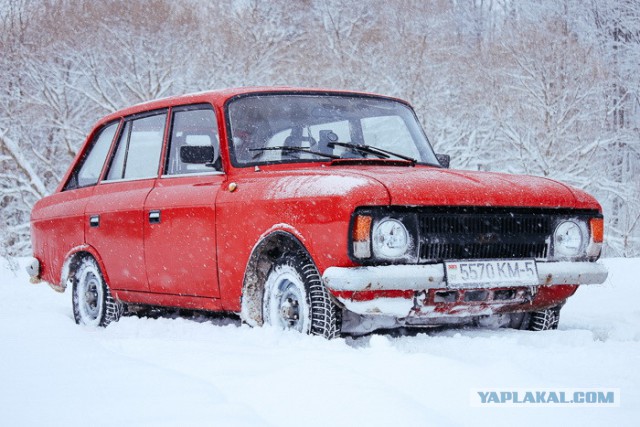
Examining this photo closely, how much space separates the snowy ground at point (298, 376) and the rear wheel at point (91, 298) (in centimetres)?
135

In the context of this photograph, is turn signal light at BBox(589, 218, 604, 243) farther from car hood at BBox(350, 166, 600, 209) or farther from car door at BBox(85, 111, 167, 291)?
car door at BBox(85, 111, 167, 291)

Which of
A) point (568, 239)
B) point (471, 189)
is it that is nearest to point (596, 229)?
point (568, 239)

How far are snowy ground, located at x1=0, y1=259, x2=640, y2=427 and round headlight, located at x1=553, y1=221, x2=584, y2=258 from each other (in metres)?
0.49

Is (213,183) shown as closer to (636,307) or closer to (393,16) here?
(636,307)

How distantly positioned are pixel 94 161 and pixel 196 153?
224cm

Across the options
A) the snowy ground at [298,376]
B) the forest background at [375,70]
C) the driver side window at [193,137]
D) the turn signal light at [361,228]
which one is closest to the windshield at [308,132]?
the driver side window at [193,137]

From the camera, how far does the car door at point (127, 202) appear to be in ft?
21.1

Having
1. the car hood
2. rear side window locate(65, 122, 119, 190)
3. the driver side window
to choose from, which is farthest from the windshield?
rear side window locate(65, 122, 119, 190)

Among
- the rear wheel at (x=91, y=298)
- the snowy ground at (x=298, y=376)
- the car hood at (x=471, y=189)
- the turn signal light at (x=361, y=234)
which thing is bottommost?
the rear wheel at (x=91, y=298)

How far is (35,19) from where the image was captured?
30.6m

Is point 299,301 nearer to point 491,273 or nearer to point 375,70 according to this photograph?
point 491,273

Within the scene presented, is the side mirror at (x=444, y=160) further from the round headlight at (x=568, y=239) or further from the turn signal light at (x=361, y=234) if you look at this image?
the turn signal light at (x=361, y=234)

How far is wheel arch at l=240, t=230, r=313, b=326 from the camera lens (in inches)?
203

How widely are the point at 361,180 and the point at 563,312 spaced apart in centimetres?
303
